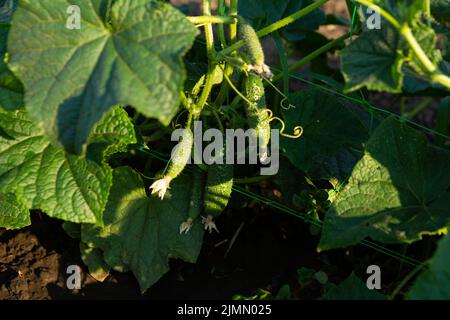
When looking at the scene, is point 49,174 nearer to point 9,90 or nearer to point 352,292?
point 9,90

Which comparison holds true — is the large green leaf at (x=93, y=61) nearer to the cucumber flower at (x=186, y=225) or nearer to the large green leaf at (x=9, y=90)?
the large green leaf at (x=9, y=90)

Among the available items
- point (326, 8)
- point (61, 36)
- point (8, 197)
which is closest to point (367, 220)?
point (61, 36)

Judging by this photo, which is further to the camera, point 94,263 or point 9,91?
point 94,263

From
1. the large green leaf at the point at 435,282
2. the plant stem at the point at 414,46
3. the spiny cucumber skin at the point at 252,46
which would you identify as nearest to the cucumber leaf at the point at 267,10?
the spiny cucumber skin at the point at 252,46

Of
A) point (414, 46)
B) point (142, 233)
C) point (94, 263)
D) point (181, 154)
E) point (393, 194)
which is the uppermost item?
point (414, 46)

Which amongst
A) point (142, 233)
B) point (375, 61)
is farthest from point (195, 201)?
point (375, 61)

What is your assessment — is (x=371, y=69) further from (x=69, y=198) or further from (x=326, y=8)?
(x=326, y=8)
